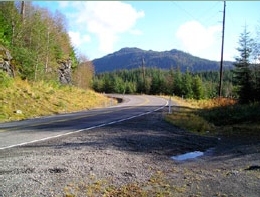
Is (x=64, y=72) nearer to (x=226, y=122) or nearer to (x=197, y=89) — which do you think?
(x=226, y=122)

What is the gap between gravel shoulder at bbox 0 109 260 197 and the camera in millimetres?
6547

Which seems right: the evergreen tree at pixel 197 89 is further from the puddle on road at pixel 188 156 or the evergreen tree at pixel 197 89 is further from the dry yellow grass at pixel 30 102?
the puddle on road at pixel 188 156

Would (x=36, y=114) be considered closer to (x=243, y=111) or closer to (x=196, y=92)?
(x=243, y=111)

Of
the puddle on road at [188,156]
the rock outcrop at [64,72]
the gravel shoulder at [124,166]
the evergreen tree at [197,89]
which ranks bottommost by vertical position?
the puddle on road at [188,156]

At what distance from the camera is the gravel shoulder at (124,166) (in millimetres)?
6547

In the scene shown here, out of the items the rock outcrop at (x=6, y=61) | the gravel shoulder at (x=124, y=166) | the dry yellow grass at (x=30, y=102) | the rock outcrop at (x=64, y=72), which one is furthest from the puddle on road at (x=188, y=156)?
the rock outcrop at (x=64, y=72)

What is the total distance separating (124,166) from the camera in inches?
328

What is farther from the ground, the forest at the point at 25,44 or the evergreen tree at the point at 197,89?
the forest at the point at 25,44

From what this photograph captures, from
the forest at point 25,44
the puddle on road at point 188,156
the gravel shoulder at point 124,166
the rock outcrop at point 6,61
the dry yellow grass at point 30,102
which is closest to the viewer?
the gravel shoulder at point 124,166

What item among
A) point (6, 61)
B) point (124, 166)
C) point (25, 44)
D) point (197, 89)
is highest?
point (25, 44)

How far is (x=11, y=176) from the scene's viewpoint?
260 inches

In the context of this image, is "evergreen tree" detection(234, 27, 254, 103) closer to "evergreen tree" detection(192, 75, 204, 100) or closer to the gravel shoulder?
the gravel shoulder

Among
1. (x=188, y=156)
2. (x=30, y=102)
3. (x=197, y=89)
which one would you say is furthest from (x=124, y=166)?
(x=197, y=89)

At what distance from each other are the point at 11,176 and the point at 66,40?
47493mm
